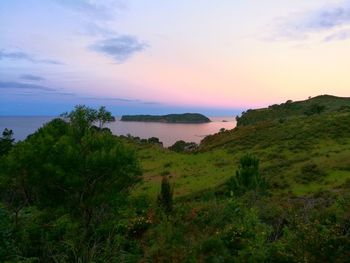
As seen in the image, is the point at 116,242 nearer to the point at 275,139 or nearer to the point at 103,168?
the point at 103,168

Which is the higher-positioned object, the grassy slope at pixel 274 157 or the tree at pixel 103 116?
the tree at pixel 103 116

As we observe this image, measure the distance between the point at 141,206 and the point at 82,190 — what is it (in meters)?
4.24

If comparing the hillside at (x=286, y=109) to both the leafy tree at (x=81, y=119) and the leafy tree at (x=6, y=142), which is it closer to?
the leafy tree at (x=6, y=142)

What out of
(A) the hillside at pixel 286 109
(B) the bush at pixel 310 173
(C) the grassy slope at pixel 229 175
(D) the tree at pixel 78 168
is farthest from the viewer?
(A) the hillside at pixel 286 109

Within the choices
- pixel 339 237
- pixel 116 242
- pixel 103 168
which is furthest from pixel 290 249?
pixel 103 168

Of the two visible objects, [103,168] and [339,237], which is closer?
[339,237]

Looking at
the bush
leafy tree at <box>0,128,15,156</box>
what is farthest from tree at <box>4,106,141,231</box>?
leafy tree at <box>0,128,15,156</box>

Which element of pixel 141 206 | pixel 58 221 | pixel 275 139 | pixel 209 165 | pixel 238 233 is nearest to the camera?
pixel 238 233

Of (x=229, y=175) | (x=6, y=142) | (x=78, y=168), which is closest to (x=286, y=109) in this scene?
(x=229, y=175)

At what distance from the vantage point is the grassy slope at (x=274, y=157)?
29.0m

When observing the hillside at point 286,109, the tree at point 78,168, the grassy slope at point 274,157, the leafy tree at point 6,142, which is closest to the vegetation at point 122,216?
the tree at point 78,168

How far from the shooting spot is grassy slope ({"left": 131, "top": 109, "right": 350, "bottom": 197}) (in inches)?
1141

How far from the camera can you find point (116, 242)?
1148 centimetres

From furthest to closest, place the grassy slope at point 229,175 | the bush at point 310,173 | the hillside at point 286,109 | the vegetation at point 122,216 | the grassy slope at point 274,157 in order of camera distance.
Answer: the hillside at point 286,109
the grassy slope at point 274,157
the bush at point 310,173
the grassy slope at point 229,175
the vegetation at point 122,216
